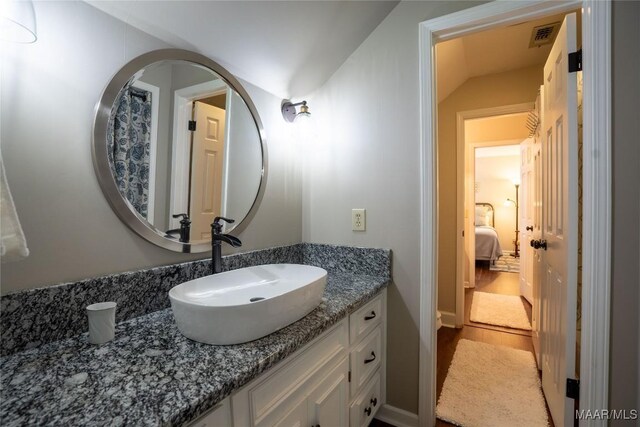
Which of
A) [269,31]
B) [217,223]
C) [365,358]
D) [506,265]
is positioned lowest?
[506,265]

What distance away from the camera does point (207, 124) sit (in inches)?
49.8

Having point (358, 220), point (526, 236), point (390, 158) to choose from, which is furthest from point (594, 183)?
point (526, 236)

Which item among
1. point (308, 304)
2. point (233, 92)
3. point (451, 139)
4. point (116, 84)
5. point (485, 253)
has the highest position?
point (451, 139)

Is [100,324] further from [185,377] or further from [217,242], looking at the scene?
[217,242]

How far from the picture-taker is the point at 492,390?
188 cm

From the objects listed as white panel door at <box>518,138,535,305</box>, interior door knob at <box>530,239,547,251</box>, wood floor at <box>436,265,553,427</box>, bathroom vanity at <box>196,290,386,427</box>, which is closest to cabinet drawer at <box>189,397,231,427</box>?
bathroom vanity at <box>196,290,386,427</box>

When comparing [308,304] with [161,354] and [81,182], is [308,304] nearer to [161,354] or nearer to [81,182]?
[161,354]

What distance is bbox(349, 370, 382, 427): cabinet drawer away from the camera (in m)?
1.21

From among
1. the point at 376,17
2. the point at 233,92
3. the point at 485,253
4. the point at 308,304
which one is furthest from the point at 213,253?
the point at 485,253

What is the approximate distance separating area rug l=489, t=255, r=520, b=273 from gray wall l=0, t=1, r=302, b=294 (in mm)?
5987

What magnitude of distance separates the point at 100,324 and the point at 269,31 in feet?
4.26

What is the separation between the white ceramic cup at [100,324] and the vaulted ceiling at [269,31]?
0.91 m

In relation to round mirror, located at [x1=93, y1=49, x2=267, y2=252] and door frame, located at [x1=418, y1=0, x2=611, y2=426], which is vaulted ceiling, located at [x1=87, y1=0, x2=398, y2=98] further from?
door frame, located at [x1=418, y1=0, x2=611, y2=426]

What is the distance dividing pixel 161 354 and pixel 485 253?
19.5 ft
